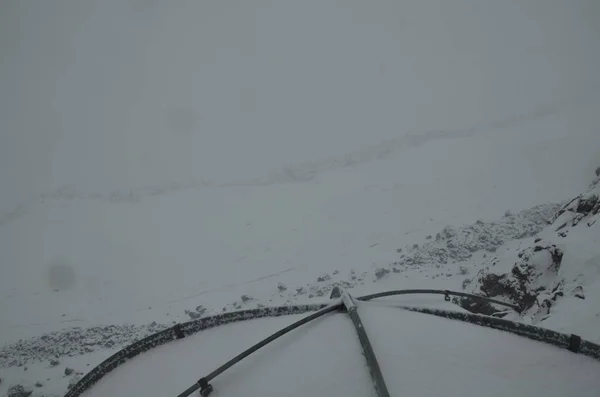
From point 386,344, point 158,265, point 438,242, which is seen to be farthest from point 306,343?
point 158,265

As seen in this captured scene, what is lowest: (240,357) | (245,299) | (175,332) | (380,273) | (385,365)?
(385,365)

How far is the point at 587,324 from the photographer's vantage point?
5.15 m

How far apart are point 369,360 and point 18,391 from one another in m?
13.4

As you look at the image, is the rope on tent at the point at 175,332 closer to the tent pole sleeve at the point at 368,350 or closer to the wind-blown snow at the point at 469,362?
the tent pole sleeve at the point at 368,350

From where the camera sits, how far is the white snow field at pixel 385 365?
8.59ft

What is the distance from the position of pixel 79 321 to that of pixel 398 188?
22.9 m

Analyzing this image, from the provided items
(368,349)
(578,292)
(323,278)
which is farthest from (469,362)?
(323,278)

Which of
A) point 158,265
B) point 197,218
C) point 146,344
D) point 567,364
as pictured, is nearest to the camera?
point 567,364

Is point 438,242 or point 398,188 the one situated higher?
point 398,188

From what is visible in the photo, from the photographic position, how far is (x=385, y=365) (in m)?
2.77

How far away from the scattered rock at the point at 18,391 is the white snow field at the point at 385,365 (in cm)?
1004

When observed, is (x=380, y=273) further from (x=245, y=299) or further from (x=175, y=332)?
(x=175, y=332)

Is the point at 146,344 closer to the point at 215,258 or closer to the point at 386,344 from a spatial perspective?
the point at 386,344

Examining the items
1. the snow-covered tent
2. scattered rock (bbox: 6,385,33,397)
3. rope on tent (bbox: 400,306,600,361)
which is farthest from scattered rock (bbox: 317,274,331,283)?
Result: rope on tent (bbox: 400,306,600,361)
